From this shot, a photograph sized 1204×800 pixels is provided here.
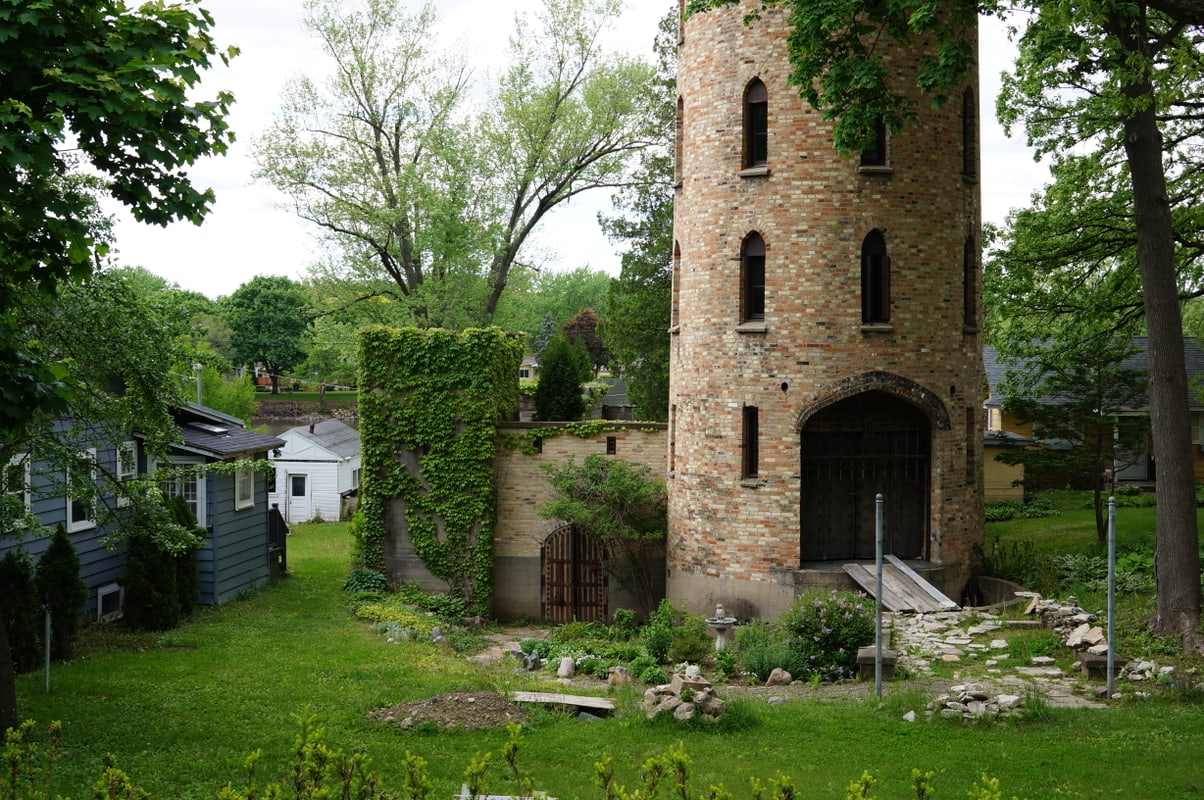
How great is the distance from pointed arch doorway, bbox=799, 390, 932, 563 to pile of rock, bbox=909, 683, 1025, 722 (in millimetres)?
8998

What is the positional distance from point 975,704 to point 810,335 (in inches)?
375

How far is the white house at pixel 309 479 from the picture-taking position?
42156mm

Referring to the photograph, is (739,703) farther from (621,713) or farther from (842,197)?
(842,197)

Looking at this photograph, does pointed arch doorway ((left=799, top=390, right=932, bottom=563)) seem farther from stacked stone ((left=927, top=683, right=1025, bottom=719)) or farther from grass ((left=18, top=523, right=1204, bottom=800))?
stacked stone ((left=927, top=683, right=1025, bottom=719))

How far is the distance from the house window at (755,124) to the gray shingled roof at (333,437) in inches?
907

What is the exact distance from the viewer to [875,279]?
21.7m

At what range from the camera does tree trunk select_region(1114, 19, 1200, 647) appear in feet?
53.9

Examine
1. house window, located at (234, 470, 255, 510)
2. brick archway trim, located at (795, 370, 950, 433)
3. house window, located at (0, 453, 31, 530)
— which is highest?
brick archway trim, located at (795, 370, 950, 433)

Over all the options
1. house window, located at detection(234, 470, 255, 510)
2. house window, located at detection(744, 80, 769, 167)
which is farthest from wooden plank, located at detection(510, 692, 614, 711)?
house window, located at detection(744, 80, 769, 167)

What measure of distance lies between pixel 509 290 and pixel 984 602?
2499 centimetres

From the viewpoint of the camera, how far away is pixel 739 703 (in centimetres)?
1322

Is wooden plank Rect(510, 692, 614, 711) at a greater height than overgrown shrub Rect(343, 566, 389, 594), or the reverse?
overgrown shrub Rect(343, 566, 389, 594)

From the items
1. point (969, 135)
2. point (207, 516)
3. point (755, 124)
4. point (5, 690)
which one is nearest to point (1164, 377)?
point (969, 135)

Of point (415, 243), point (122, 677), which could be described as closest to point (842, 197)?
point (122, 677)
